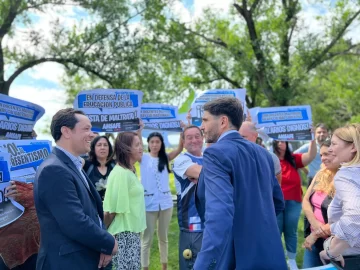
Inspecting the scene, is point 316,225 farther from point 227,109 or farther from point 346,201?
point 227,109

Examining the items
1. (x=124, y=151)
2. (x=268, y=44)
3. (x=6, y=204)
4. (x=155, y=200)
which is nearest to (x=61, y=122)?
(x=6, y=204)

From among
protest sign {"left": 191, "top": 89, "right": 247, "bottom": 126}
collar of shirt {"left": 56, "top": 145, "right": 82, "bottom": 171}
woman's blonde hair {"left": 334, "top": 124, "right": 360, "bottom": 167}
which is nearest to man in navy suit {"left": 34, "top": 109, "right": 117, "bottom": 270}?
collar of shirt {"left": 56, "top": 145, "right": 82, "bottom": 171}

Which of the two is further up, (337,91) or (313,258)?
(337,91)

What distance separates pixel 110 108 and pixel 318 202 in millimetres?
2885

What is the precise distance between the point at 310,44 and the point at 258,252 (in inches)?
506

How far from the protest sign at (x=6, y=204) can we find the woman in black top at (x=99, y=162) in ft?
6.65

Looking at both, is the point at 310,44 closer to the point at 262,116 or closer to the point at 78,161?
the point at 262,116

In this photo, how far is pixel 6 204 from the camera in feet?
9.64

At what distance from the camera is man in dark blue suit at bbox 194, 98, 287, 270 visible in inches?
79.2

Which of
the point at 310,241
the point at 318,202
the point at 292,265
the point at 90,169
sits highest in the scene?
the point at 90,169

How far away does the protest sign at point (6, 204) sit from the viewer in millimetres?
2896

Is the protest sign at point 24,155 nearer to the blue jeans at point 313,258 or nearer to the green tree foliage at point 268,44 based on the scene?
the blue jeans at point 313,258

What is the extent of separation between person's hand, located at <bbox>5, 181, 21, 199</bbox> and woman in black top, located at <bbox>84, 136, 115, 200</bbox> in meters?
1.97

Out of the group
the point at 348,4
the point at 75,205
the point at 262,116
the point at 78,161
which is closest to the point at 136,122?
the point at 262,116
